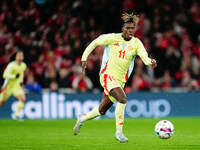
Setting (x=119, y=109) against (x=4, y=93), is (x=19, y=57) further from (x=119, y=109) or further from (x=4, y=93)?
(x=119, y=109)

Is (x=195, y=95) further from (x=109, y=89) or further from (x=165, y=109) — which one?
(x=109, y=89)

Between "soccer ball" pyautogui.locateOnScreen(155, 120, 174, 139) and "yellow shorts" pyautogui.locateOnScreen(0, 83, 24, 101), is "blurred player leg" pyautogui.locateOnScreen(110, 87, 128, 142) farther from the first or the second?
"yellow shorts" pyautogui.locateOnScreen(0, 83, 24, 101)

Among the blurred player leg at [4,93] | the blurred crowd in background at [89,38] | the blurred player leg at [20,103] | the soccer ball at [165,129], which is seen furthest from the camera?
the blurred crowd in background at [89,38]

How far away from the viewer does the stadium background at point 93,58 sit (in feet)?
62.7

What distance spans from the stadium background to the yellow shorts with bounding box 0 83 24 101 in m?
0.85

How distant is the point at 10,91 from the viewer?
1797 cm

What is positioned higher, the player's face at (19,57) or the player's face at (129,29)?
the player's face at (129,29)

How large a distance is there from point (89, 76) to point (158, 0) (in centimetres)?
524

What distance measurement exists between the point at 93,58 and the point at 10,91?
11.7 feet

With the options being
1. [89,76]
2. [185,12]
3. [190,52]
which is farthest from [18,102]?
[185,12]

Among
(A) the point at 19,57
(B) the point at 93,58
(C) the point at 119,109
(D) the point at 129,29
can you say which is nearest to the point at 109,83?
(C) the point at 119,109

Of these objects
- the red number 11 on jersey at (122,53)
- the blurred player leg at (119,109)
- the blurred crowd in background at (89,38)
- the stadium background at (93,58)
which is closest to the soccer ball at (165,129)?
the blurred player leg at (119,109)

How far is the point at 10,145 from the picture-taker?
9852 mm

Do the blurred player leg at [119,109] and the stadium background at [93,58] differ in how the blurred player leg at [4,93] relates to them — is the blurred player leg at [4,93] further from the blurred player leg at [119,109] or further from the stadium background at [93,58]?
the blurred player leg at [119,109]
